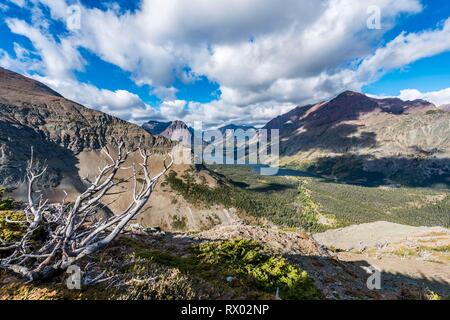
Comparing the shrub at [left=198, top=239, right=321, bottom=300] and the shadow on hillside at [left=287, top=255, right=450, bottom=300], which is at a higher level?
the shrub at [left=198, top=239, right=321, bottom=300]

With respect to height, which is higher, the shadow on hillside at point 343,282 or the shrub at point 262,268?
the shrub at point 262,268

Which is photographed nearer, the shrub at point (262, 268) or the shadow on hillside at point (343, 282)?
the shrub at point (262, 268)

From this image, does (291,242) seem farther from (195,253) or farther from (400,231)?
(400,231)

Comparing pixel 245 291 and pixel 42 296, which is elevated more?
pixel 42 296

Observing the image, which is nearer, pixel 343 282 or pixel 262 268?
pixel 262 268

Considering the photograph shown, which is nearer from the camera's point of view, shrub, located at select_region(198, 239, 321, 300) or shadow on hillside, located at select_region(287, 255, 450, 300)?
A: shrub, located at select_region(198, 239, 321, 300)

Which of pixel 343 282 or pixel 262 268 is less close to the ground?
pixel 262 268

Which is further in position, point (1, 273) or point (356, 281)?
point (356, 281)
